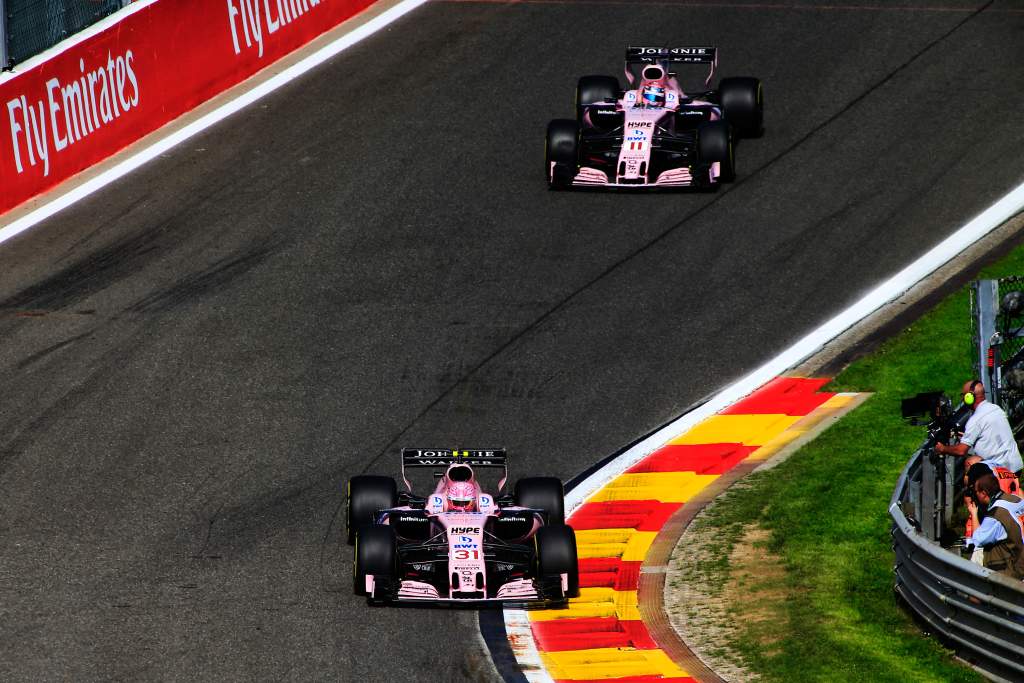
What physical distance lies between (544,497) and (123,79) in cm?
1160

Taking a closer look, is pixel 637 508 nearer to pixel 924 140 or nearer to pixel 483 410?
pixel 483 410

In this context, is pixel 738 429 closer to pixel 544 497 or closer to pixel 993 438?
pixel 544 497

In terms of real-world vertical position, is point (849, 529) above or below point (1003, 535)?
below

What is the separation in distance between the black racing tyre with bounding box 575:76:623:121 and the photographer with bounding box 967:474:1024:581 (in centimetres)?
1159

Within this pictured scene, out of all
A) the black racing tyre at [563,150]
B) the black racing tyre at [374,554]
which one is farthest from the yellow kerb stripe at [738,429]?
the black racing tyre at [563,150]

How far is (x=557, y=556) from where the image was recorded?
14094 mm

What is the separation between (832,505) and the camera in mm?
15977

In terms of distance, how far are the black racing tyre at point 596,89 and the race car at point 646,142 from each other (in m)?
0.66

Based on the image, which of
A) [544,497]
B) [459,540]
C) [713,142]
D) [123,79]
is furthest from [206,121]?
[459,540]

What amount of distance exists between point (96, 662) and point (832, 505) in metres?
6.72

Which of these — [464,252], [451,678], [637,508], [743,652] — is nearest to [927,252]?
[464,252]

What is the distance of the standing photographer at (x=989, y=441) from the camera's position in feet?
48.5

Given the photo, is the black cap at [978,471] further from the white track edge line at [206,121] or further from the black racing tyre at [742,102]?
the white track edge line at [206,121]

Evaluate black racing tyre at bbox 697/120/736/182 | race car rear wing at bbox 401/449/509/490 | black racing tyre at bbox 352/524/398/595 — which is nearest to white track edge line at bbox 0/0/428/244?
black racing tyre at bbox 697/120/736/182
